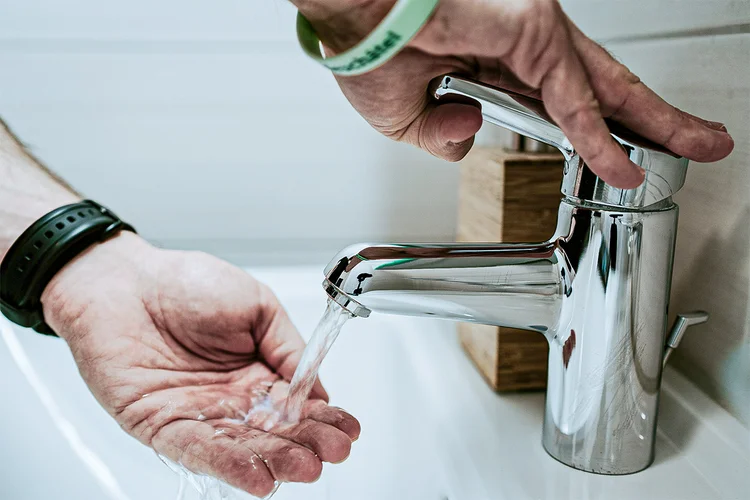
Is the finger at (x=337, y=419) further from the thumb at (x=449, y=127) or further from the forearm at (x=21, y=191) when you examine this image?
the forearm at (x=21, y=191)

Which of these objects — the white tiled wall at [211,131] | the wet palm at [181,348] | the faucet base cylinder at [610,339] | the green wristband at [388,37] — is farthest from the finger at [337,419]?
the white tiled wall at [211,131]

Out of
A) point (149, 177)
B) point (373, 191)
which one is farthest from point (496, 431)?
point (149, 177)

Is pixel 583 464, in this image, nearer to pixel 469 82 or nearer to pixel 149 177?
pixel 469 82

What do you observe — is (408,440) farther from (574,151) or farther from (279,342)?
(574,151)

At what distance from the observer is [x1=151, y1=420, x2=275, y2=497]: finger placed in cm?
37

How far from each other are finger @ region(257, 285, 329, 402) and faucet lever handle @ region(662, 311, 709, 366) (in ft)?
0.88

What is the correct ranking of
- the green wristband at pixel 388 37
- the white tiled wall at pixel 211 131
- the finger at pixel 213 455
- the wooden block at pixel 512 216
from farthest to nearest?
the white tiled wall at pixel 211 131 < the wooden block at pixel 512 216 < the finger at pixel 213 455 < the green wristband at pixel 388 37

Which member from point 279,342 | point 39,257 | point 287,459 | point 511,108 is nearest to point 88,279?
point 39,257

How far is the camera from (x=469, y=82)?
35 centimetres

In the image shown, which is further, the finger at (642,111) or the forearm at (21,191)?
the forearm at (21,191)

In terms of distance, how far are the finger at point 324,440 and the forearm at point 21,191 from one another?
1.04 ft

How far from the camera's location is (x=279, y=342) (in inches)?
21.3

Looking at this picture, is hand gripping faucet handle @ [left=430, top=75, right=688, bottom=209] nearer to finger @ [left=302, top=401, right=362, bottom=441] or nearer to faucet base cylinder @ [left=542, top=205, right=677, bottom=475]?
faucet base cylinder @ [left=542, top=205, right=677, bottom=475]

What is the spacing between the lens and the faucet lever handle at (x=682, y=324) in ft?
1.38
